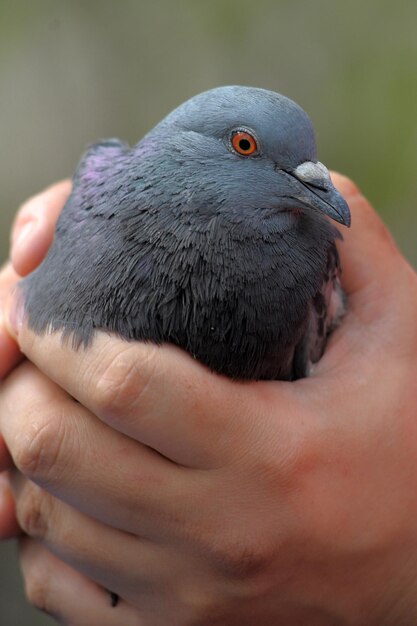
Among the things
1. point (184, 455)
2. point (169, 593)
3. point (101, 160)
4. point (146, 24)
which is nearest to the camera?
point (184, 455)

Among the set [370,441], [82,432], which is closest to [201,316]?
[82,432]

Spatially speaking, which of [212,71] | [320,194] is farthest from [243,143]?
[212,71]

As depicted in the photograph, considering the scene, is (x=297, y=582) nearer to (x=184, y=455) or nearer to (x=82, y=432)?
(x=184, y=455)

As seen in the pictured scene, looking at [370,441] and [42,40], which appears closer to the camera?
[370,441]

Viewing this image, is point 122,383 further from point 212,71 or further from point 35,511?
point 212,71

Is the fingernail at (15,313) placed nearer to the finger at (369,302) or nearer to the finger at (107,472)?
the finger at (107,472)

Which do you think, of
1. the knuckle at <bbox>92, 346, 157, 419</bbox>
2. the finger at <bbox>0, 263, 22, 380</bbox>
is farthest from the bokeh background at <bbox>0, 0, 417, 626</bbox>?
the knuckle at <bbox>92, 346, 157, 419</bbox>

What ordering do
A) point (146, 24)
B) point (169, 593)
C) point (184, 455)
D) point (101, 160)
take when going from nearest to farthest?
point (184, 455) → point (169, 593) → point (101, 160) → point (146, 24)

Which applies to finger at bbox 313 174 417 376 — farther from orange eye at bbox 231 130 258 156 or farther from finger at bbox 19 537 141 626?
finger at bbox 19 537 141 626
